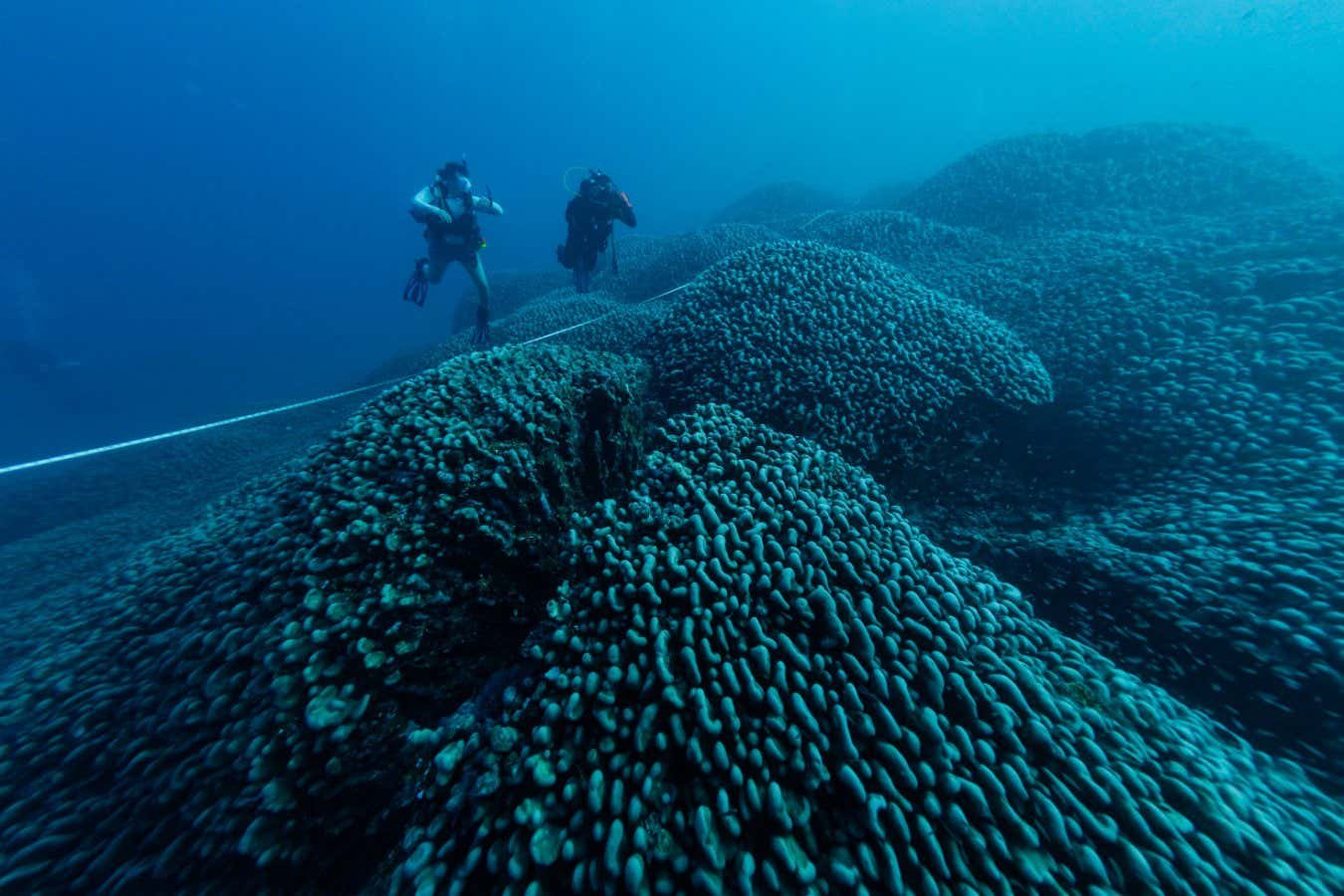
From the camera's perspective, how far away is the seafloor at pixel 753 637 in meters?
2.00

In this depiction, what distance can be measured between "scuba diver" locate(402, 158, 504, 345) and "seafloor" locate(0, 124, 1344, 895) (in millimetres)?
6398

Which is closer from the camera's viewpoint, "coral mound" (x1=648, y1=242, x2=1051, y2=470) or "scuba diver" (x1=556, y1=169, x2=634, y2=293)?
"coral mound" (x1=648, y1=242, x2=1051, y2=470)

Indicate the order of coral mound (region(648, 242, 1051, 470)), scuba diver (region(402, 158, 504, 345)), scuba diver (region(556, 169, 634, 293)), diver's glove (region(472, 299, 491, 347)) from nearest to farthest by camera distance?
coral mound (region(648, 242, 1051, 470)), diver's glove (region(472, 299, 491, 347)), scuba diver (region(402, 158, 504, 345)), scuba diver (region(556, 169, 634, 293))

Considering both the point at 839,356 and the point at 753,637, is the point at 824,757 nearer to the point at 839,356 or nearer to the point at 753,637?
the point at 753,637

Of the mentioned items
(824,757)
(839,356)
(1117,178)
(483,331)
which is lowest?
(824,757)

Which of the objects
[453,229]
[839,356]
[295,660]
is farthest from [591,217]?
[295,660]

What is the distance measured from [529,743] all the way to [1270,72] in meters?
63.2

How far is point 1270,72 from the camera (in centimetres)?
3644

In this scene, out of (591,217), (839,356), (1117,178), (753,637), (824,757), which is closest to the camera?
(824,757)

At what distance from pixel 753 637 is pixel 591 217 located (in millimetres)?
11026

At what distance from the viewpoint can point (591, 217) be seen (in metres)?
11.3

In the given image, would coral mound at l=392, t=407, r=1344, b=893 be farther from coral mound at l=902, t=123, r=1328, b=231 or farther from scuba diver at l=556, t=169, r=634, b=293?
coral mound at l=902, t=123, r=1328, b=231

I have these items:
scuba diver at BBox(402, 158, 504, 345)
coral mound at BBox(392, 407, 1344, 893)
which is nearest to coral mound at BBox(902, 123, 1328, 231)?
scuba diver at BBox(402, 158, 504, 345)

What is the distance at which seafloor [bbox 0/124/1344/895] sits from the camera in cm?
200
